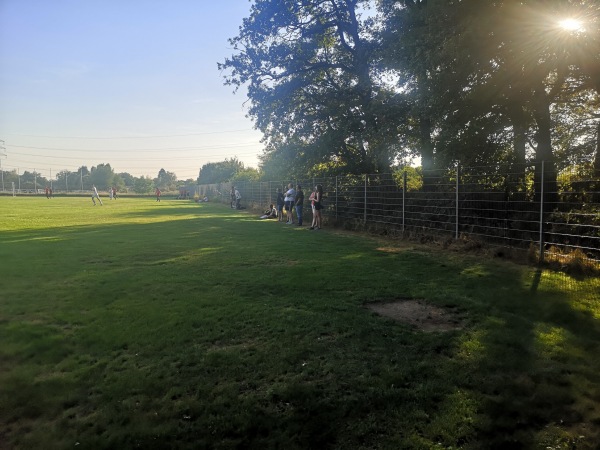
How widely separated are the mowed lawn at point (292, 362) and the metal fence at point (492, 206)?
176cm

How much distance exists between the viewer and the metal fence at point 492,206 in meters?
8.28

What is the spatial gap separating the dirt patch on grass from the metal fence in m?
4.54

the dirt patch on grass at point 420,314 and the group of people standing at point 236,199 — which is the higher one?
the group of people standing at point 236,199

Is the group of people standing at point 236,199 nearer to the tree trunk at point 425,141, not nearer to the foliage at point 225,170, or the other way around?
the tree trunk at point 425,141

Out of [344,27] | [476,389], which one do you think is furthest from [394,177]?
[476,389]

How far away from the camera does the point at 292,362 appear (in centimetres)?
360

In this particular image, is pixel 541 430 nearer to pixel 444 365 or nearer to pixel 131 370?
pixel 444 365

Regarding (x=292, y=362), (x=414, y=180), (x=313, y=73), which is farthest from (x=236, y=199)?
(x=292, y=362)

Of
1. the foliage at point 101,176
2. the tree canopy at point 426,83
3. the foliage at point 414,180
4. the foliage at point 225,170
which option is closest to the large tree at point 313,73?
the tree canopy at point 426,83

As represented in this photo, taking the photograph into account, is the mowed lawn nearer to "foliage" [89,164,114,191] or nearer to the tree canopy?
the tree canopy

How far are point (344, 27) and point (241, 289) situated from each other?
59.0 feet

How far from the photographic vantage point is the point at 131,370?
3.48 meters

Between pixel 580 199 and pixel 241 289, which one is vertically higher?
pixel 580 199

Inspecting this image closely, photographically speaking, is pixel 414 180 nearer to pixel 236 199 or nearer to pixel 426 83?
pixel 426 83
